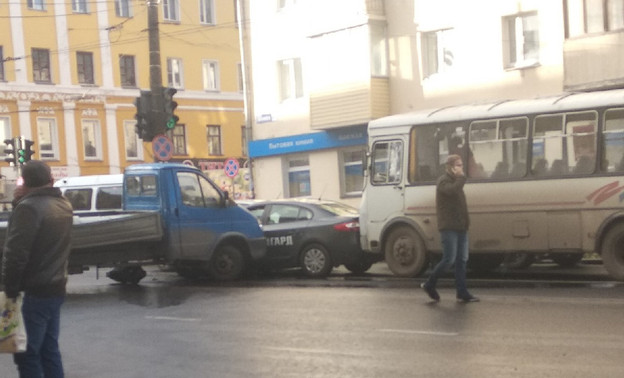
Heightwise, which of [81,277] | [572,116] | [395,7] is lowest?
[81,277]

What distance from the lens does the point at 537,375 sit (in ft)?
28.7

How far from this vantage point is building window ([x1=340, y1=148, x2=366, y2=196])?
3328 cm

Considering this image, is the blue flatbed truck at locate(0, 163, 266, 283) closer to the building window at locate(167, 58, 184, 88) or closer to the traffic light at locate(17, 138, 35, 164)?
the traffic light at locate(17, 138, 35, 164)

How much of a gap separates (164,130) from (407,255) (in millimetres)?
7056

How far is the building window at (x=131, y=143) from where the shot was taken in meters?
58.4

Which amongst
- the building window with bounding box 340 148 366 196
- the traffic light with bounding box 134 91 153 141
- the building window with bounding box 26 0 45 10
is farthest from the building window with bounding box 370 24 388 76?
the building window with bounding box 26 0 45 10

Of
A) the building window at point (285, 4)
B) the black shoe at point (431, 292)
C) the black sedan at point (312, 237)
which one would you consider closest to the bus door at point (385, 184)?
the black sedan at point (312, 237)

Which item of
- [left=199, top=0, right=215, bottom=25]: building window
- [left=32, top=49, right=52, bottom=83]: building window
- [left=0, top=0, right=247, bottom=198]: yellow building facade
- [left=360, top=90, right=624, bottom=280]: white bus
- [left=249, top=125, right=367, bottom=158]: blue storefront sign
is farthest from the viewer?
[left=199, top=0, right=215, bottom=25]: building window

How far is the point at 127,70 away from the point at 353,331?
4778 cm

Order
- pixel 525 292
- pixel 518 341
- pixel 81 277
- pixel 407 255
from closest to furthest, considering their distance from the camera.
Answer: pixel 518 341 → pixel 525 292 → pixel 407 255 → pixel 81 277

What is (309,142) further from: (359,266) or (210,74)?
(210,74)

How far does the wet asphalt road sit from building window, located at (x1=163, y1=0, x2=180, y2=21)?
41.5 meters

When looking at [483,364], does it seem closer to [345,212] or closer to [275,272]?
[345,212]

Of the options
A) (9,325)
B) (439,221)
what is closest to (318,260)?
(439,221)
